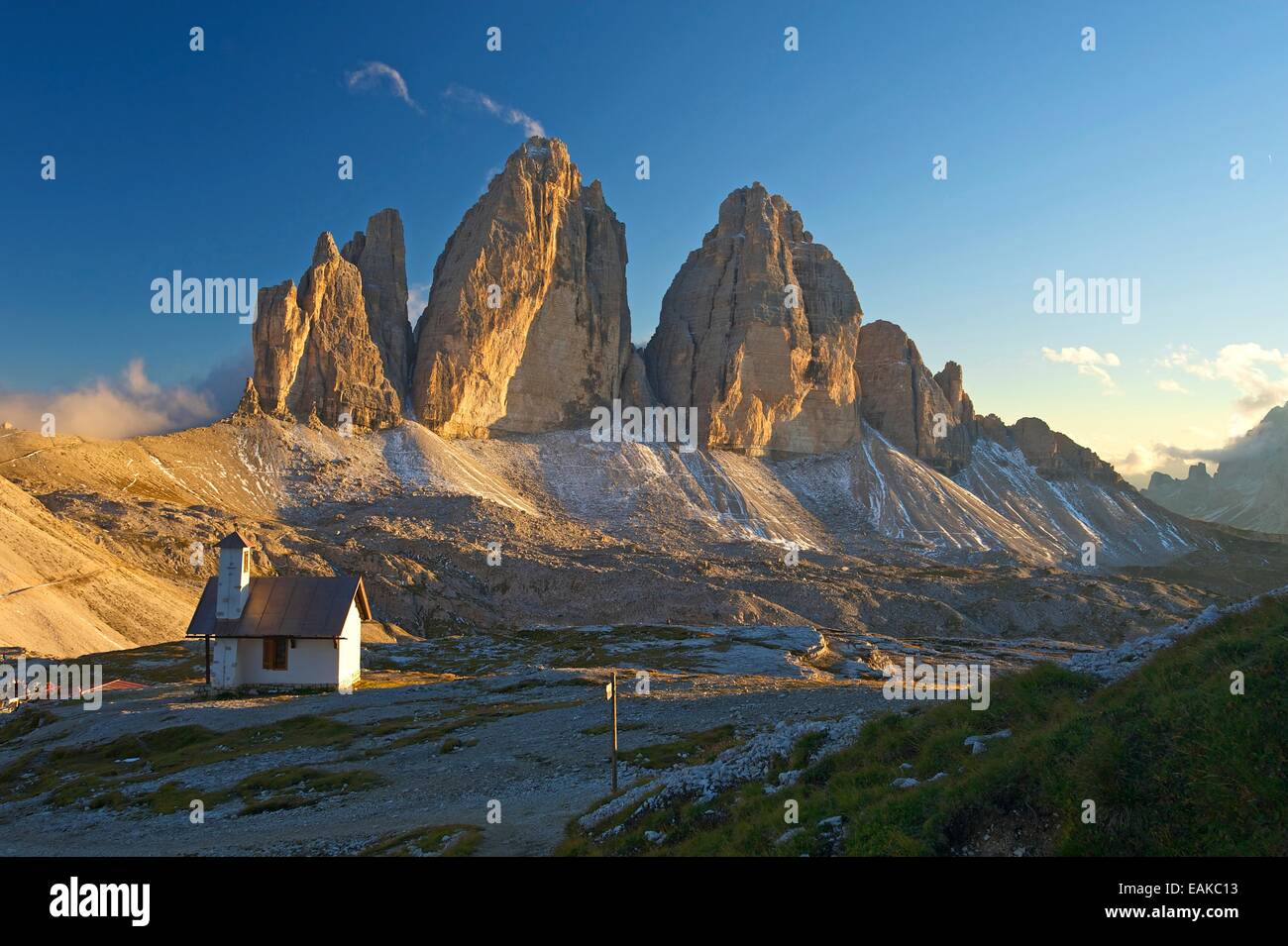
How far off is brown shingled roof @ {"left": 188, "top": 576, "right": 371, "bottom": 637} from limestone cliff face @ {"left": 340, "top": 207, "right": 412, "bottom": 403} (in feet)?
419

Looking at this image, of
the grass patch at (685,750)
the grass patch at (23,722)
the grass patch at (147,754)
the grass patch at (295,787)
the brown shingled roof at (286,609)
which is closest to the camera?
the grass patch at (295,787)

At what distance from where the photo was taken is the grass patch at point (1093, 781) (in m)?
10.5

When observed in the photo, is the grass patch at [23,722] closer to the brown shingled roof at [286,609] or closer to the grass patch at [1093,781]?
the brown shingled roof at [286,609]

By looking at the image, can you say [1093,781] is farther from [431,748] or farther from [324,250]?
[324,250]

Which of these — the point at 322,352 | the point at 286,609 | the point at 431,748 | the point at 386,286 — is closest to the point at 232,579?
the point at 286,609

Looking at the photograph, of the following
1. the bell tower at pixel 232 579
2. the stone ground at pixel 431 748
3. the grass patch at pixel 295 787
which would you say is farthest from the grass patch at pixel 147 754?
the bell tower at pixel 232 579

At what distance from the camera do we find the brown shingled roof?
168 feet

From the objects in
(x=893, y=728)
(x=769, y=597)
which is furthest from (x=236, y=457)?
(x=893, y=728)

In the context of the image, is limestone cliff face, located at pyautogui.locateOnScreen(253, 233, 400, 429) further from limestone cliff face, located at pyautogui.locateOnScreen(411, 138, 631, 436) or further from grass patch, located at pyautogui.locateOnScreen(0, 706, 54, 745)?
grass patch, located at pyautogui.locateOnScreen(0, 706, 54, 745)

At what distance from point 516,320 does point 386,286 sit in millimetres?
29582

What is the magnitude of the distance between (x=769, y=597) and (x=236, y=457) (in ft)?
302

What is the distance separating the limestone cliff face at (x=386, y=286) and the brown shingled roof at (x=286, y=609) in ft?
419
